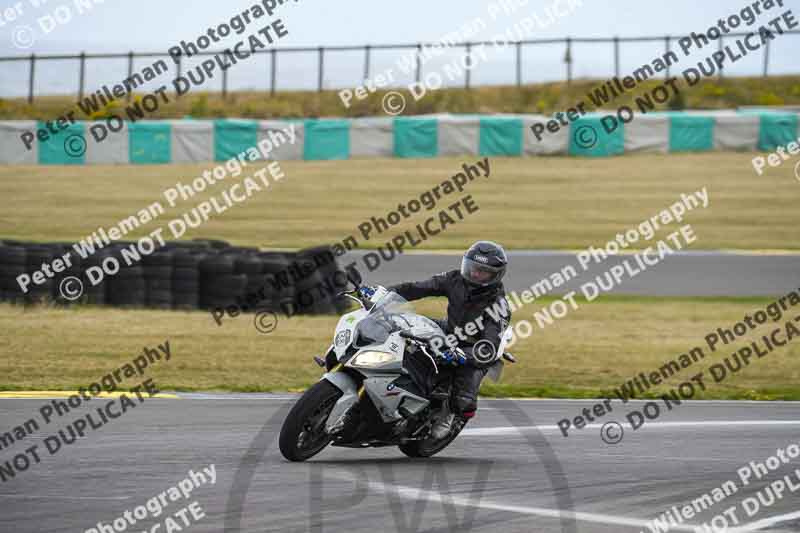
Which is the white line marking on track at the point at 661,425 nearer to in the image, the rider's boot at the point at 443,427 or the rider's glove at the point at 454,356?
the rider's boot at the point at 443,427

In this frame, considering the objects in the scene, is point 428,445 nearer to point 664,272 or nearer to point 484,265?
point 484,265

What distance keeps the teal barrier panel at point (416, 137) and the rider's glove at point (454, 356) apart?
30.0 metres

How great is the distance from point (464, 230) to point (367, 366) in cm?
2200

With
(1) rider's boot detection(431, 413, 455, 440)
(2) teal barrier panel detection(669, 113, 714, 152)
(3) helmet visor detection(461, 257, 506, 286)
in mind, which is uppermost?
(2) teal barrier panel detection(669, 113, 714, 152)

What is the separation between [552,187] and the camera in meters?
36.1

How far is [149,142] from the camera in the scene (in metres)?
37.9

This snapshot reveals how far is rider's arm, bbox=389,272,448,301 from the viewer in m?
9.55

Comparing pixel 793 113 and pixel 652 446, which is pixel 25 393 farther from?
pixel 793 113

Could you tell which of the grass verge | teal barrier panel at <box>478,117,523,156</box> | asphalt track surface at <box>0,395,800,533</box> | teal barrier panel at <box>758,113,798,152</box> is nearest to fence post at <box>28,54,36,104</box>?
the grass verge

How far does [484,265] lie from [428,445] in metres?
1.44

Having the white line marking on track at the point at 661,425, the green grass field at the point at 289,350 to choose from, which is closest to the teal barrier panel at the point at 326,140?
the green grass field at the point at 289,350

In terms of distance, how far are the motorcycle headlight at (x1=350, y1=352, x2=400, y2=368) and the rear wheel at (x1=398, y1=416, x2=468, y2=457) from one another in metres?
0.91

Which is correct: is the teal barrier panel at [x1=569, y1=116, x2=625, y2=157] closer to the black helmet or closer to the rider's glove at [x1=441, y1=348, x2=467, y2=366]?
the black helmet

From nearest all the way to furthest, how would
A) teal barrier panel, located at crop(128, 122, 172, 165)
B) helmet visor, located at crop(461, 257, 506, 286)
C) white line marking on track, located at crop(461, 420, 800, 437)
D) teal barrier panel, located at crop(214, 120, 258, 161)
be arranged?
helmet visor, located at crop(461, 257, 506, 286) < white line marking on track, located at crop(461, 420, 800, 437) < teal barrier panel, located at crop(214, 120, 258, 161) < teal barrier panel, located at crop(128, 122, 172, 165)
